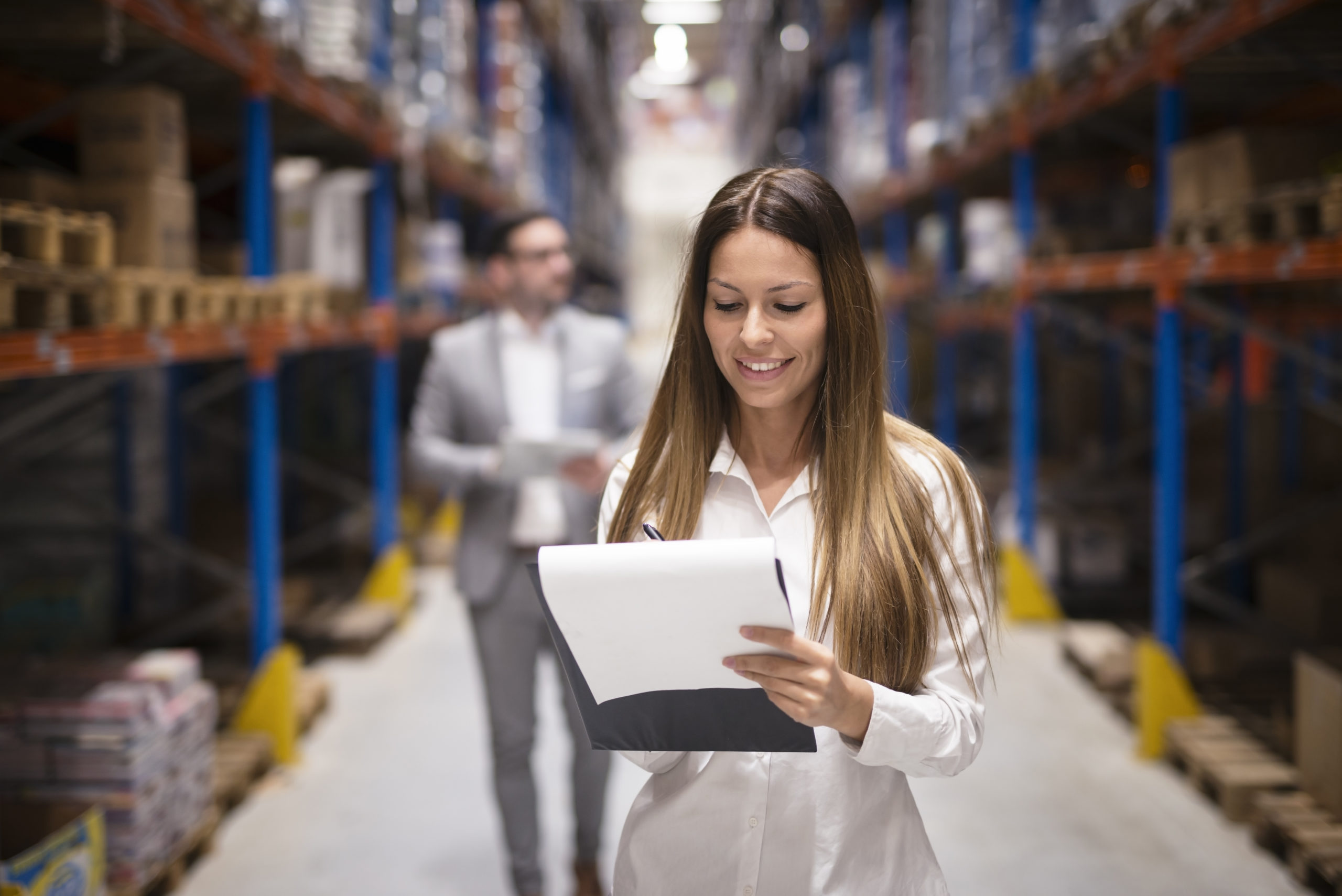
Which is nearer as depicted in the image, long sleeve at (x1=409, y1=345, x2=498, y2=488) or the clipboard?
the clipboard

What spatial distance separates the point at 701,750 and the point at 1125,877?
8.90 ft

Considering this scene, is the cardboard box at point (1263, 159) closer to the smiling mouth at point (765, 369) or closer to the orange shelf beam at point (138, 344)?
the smiling mouth at point (765, 369)

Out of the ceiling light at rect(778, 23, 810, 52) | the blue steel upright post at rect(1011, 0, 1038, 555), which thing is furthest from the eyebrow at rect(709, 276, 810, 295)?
the ceiling light at rect(778, 23, 810, 52)

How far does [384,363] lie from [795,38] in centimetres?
861

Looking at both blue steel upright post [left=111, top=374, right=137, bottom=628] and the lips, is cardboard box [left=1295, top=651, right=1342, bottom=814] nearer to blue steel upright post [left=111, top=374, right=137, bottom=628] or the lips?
the lips

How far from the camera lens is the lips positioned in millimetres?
1724

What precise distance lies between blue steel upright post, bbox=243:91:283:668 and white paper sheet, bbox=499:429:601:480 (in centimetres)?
197

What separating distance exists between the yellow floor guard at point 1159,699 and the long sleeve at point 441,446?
116 inches

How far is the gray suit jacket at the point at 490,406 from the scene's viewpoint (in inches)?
138

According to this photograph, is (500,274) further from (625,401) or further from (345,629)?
(345,629)

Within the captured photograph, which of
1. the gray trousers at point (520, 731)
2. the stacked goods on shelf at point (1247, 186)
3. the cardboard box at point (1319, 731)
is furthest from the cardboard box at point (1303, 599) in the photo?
the gray trousers at point (520, 731)

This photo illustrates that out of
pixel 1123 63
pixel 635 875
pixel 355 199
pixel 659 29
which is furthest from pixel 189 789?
pixel 659 29

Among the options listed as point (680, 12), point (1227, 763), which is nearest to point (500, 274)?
point (1227, 763)

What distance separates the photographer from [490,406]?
3648mm
